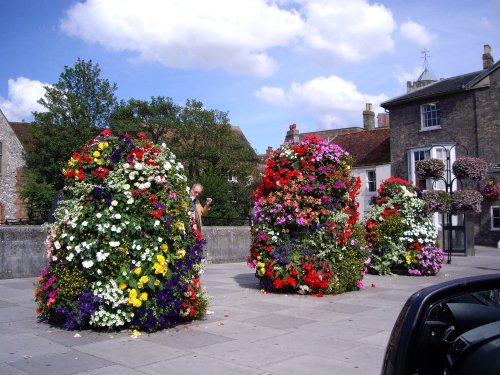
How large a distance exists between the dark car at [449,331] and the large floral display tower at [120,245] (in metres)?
4.52

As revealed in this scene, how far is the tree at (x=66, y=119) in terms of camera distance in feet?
129

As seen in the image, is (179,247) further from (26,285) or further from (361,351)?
(26,285)

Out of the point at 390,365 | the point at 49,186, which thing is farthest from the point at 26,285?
the point at 49,186

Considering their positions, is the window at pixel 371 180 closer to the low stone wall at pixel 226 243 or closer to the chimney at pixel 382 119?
the chimney at pixel 382 119

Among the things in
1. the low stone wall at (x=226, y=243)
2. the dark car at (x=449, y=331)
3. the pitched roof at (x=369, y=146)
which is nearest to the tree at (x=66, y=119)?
the pitched roof at (x=369, y=146)

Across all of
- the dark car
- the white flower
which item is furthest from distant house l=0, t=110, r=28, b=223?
the dark car

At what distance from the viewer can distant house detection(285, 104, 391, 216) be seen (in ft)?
120

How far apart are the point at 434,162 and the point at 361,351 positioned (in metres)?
12.6

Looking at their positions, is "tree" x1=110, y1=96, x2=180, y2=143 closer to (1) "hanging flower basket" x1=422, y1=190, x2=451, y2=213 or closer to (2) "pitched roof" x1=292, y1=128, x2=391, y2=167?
(2) "pitched roof" x1=292, y1=128, x2=391, y2=167

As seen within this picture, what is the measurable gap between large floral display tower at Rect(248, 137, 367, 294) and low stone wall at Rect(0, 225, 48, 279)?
5.74 m

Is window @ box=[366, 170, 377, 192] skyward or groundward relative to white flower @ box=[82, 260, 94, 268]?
skyward

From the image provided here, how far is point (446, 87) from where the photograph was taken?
30.9 meters

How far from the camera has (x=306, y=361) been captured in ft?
17.4

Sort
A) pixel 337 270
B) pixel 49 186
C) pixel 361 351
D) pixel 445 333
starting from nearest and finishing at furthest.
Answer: pixel 445 333 → pixel 361 351 → pixel 337 270 → pixel 49 186
